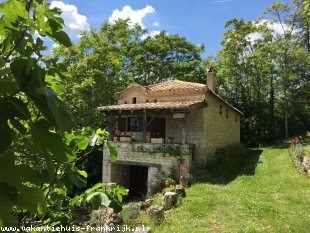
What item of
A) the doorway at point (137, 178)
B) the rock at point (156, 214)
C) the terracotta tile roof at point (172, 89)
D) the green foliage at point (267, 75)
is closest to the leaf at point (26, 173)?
the rock at point (156, 214)

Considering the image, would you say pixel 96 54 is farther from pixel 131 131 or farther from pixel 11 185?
pixel 11 185

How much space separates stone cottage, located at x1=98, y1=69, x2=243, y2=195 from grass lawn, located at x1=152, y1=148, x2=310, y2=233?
1.78 metres

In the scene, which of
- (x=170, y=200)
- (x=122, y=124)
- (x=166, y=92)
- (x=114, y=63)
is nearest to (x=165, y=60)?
(x=114, y=63)

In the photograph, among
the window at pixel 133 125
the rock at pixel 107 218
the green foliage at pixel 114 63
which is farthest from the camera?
the green foliage at pixel 114 63

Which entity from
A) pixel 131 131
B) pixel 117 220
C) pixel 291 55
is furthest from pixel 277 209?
pixel 291 55

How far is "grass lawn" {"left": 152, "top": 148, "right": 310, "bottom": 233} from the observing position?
7.38m

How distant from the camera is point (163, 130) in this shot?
17.1 meters

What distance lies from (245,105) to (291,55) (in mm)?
6177

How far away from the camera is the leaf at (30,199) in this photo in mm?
631

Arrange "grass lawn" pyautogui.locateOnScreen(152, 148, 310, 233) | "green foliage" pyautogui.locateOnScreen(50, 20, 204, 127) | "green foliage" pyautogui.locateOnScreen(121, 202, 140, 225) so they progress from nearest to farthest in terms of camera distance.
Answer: "grass lawn" pyautogui.locateOnScreen(152, 148, 310, 233) → "green foliage" pyautogui.locateOnScreen(121, 202, 140, 225) → "green foliage" pyautogui.locateOnScreen(50, 20, 204, 127)

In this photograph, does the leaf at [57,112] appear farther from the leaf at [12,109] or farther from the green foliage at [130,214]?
the green foliage at [130,214]

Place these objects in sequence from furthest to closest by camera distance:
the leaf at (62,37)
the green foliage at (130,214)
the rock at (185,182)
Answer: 1. the rock at (185,182)
2. the green foliage at (130,214)
3. the leaf at (62,37)

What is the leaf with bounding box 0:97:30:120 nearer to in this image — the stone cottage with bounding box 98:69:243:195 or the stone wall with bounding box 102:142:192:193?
the stone cottage with bounding box 98:69:243:195

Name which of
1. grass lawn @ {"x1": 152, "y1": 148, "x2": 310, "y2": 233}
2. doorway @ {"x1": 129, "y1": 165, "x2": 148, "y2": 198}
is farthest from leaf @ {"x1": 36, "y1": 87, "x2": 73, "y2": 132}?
doorway @ {"x1": 129, "y1": 165, "x2": 148, "y2": 198}
